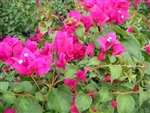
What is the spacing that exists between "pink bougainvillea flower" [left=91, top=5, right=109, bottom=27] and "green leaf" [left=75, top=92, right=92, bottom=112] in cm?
29

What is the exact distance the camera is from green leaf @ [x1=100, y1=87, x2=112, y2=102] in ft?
3.32

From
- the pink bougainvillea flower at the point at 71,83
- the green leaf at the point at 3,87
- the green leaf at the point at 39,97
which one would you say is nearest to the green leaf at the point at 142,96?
the pink bougainvillea flower at the point at 71,83

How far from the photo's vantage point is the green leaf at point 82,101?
0.99 m

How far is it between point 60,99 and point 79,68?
15 centimetres

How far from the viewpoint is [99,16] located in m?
1.15

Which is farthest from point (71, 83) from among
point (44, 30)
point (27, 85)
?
point (44, 30)

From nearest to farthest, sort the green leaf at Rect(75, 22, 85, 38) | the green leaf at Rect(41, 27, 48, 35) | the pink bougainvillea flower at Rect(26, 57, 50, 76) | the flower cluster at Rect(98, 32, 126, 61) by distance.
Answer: the pink bougainvillea flower at Rect(26, 57, 50, 76)
the flower cluster at Rect(98, 32, 126, 61)
the green leaf at Rect(75, 22, 85, 38)
the green leaf at Rect(41, 27, 48, 35)

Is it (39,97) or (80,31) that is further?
(80,31)

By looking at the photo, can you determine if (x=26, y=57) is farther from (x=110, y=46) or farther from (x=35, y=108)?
(x=110, y=46)

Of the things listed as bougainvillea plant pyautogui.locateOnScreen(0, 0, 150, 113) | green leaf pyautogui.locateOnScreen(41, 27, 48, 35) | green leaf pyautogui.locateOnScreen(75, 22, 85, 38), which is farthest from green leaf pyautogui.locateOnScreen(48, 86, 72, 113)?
green leaf pyautogui.locateOnScreen(41, 27, 48, 35)

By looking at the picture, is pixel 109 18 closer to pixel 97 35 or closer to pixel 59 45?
pixel 97 35

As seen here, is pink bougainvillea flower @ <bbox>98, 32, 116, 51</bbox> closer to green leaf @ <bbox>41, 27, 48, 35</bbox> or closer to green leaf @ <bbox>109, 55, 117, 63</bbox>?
green leaf @ <bbox>109, 55, 117, 63</bbox>

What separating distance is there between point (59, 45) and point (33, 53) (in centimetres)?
8

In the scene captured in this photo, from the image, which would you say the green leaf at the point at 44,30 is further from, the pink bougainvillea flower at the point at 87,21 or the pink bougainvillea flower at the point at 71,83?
the pink bougainvillea flower at the point at 71,83
